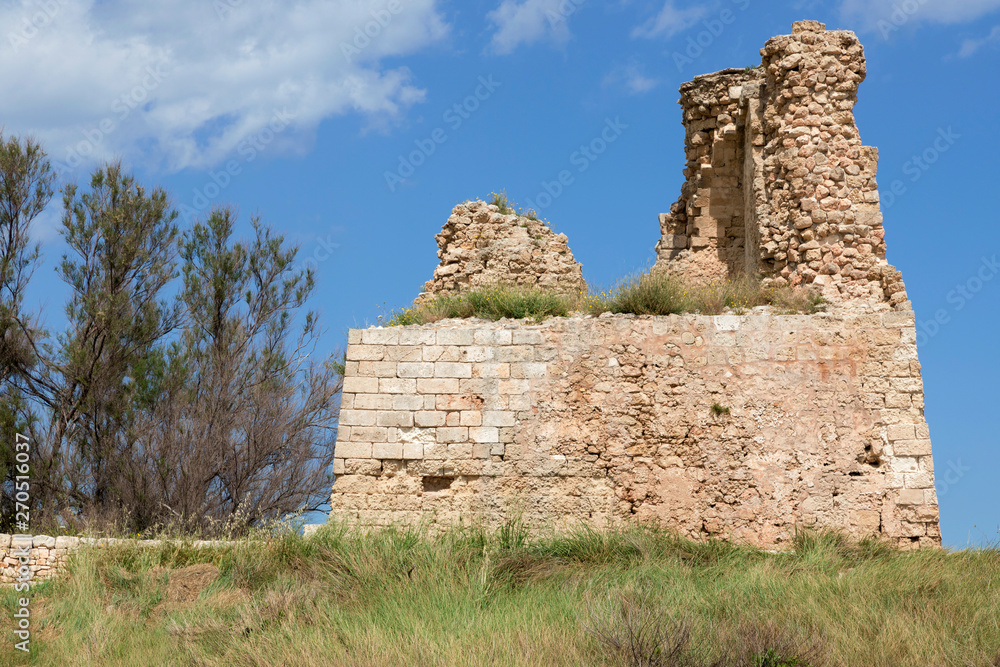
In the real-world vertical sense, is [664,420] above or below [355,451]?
above

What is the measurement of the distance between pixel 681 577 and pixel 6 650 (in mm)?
5814

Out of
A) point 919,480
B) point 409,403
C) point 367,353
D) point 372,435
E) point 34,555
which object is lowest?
point 34,555

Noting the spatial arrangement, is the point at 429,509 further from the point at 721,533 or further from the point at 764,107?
the point at 764,107

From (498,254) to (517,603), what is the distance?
5712 millimetres

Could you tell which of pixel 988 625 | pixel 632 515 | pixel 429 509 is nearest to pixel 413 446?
pixel 429 509

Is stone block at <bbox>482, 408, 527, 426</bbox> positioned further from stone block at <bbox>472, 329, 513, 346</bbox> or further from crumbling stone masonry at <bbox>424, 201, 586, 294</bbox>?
crumbling stone masonry at <bbox>424, 201, 586, 294</bbox>

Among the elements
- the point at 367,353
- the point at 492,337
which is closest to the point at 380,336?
the point at 367,353

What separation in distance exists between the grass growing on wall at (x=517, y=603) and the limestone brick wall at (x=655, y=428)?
0.37 metres

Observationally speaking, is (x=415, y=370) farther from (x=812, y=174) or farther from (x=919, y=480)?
(x=919, y=480)

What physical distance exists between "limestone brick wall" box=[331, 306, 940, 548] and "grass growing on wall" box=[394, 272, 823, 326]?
0.28m

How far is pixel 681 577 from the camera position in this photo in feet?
22.7

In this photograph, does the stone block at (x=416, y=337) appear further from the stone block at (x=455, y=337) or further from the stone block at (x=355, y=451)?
the stone block at (x=355, y=451)

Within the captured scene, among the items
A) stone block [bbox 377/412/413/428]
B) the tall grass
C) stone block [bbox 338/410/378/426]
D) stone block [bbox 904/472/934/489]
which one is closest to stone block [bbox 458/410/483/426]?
stone block [bbox 377/412/413/428]

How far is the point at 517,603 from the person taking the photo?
6.52 meters
